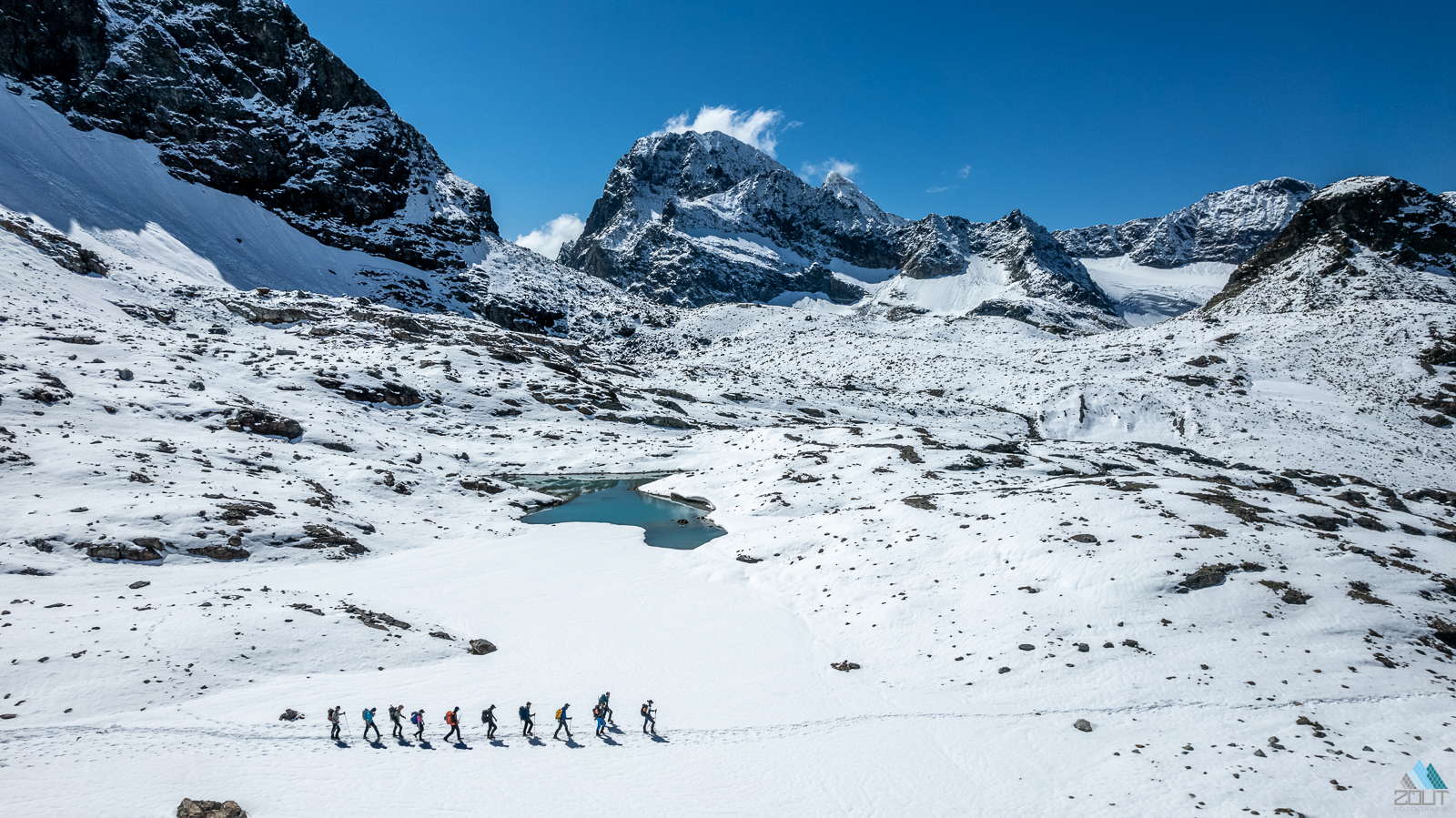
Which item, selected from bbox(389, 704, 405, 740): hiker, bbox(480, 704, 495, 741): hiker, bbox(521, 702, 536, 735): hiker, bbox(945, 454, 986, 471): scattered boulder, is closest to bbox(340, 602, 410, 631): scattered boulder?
bbox(389, 704, 405, 740): hiker

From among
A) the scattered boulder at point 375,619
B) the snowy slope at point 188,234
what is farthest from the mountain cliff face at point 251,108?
the scattered boulder at point 375,619

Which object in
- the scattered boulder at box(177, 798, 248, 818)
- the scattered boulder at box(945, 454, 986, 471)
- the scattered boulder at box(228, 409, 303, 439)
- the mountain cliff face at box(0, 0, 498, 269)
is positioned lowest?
the scattered boulder at box(177, 798, 248, 818)

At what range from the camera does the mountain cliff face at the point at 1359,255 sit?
334ft

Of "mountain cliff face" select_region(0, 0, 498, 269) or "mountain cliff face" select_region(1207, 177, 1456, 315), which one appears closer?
"mountain cliff face" select_region(1207, 177, 1456, 315)

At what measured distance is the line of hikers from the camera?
16281 millimetres

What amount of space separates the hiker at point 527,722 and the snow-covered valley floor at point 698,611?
331 millimetres

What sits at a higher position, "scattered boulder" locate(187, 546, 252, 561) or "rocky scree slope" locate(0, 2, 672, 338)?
"rocky scree slope" locate(0, 2, 672, 338)

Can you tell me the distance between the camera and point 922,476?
47.8 metres

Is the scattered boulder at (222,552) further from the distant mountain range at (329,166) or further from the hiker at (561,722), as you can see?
the distant mountain range at (329,166)

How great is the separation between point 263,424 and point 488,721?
153 ft

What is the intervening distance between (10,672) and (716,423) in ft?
232

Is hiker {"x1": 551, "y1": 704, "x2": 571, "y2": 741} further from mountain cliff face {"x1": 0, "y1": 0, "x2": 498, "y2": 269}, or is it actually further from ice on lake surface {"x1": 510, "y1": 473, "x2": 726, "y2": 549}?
mountain cliff face {"x1": 0, "y1": 0, "x2": 498, "y2": 269}

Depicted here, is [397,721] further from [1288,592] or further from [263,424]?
[263,424]

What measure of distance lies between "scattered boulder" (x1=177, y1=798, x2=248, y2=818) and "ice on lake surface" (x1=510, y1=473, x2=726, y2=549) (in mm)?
27122
